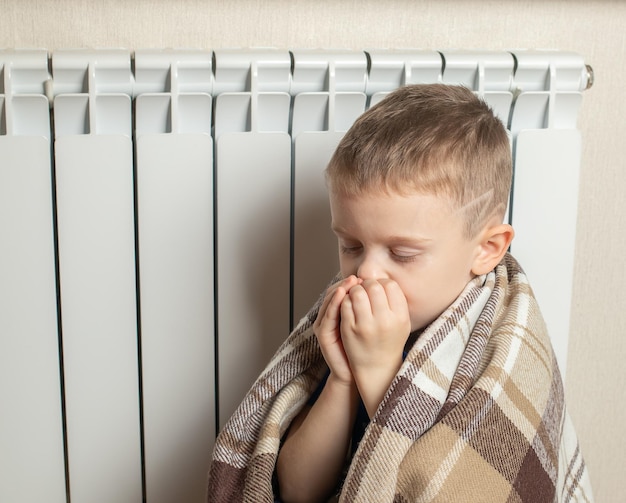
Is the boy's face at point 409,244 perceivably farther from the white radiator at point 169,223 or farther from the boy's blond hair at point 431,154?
the white radiator at point 169,223

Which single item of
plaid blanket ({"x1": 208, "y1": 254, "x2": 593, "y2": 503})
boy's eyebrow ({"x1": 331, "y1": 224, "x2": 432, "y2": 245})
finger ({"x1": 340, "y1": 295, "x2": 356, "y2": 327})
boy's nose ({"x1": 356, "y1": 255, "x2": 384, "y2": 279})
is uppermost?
boy's eyebrow ({"x1": 331, "y1": 224, "x2": 432, "y2": 245})

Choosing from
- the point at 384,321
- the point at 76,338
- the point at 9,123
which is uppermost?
the point at 9,123

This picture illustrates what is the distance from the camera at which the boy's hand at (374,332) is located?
72 cm

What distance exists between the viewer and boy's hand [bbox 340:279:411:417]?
28.5 inches

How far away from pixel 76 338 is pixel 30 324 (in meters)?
0.05

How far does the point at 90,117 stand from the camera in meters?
0.87

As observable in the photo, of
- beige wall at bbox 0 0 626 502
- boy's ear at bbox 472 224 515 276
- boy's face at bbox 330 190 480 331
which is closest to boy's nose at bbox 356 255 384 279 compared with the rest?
boy's face at bbox 330 190 480 331

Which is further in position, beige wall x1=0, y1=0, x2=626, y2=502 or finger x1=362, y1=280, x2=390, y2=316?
beige wall x1=0, y1=0, x2=626, y2=502

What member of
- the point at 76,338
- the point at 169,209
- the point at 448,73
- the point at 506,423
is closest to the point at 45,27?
the point at 169,209

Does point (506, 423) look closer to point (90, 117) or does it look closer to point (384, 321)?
point (384, 321)

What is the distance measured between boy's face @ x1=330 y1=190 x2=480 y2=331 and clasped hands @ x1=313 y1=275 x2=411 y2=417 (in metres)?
0.02

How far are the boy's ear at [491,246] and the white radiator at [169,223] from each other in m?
0.19

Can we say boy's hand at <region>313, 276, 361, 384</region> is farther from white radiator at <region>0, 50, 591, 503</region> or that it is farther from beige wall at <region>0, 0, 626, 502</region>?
beige wall at <region>0, 0, 626, 502</region>

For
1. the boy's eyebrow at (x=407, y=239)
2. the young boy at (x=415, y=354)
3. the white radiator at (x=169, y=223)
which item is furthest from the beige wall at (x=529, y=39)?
the boy's eyebrow at (x=407, y=239)
